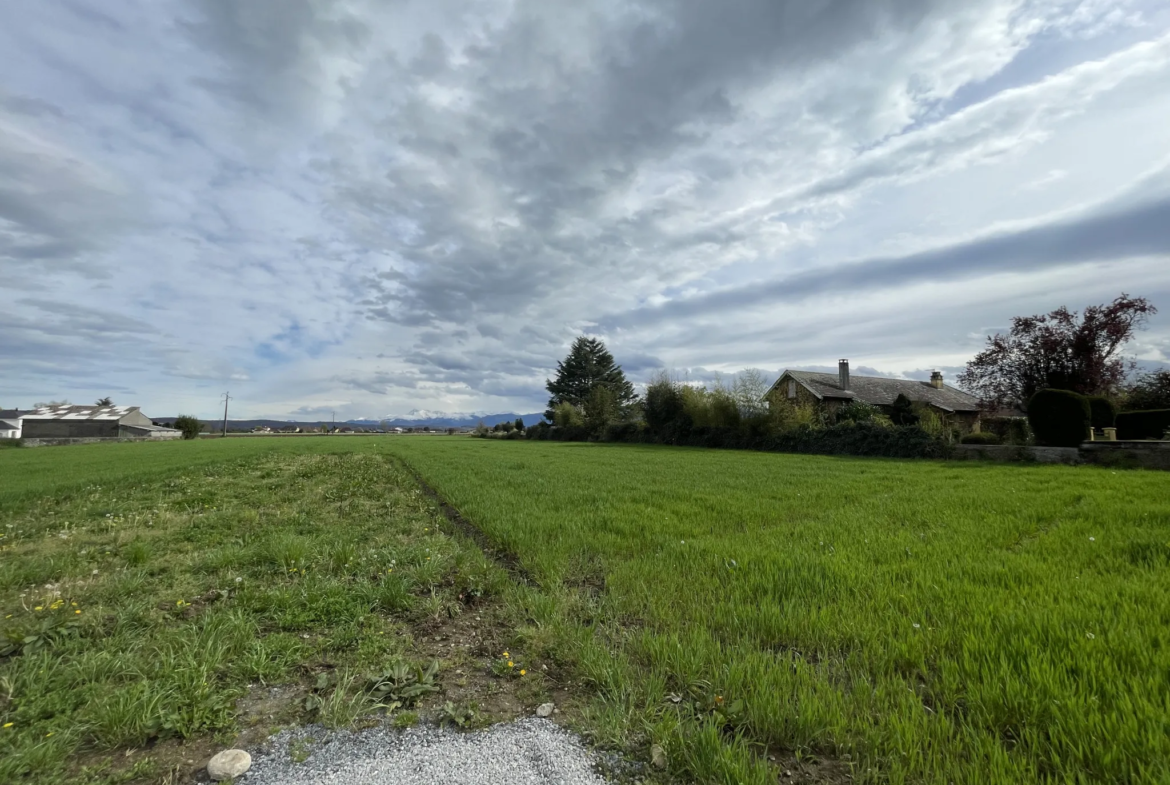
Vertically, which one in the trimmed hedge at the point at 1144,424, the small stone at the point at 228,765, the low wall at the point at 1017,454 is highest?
the trimmed hedge at the point at 1144,424

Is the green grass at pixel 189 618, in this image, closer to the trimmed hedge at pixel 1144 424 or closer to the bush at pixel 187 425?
the trimmed hedge at pixel 1144 424

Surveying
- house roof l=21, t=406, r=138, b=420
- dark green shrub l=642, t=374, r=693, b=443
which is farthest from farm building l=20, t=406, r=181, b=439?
dark green shrub l=642, t=374, r=693, b=443

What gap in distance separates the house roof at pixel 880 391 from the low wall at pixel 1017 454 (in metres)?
17.1

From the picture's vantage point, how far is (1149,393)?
861 inches

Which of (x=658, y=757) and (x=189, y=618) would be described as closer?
(x=658, y=757)

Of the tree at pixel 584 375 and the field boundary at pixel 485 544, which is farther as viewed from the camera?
the tree at pixel 584 375

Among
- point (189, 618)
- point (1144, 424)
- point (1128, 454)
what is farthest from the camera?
point (1144, 424)

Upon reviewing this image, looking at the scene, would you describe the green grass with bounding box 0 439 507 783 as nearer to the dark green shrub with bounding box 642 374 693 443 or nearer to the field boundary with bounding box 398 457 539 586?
the field boundary with bounding box 398 457 539 586

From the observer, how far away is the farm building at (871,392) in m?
35.5

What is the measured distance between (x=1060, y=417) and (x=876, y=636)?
759 inches

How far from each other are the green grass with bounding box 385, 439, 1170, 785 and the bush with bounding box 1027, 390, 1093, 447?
11731 millimetres

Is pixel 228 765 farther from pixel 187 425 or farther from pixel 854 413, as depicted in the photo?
pixel 187 425

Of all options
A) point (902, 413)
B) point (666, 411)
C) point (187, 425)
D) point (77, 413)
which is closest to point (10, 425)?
point (77, 413)

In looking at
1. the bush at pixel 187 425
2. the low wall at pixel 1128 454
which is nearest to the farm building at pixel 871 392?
the low wall at pixel 1128 454
